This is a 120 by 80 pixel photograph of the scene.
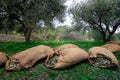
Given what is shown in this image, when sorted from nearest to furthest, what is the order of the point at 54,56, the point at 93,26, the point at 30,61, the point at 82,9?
the point at 30,61 → the point at 54,56 → the point at 82,9 → the point at 93,26

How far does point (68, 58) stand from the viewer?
5195mm

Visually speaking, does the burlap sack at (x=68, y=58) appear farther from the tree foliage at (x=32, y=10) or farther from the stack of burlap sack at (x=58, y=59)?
the tree foliage at (x=32, y=10)

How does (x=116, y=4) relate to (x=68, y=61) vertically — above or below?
above

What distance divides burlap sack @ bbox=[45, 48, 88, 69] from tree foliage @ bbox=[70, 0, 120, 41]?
13.1 ft

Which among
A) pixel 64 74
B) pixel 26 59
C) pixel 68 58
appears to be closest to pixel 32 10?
pixel 26 59

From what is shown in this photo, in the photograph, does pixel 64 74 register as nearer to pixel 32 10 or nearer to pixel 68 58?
pixel 68 58

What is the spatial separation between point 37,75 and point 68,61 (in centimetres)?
91

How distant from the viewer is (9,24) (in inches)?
449

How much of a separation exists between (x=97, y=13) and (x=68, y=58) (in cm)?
534

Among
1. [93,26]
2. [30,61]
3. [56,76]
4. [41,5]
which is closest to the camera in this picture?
[56,76]

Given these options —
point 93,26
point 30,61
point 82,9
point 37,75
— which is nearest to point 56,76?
point 37,75

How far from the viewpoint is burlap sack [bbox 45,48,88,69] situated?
16.8ft

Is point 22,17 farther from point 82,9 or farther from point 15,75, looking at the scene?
point 15,75

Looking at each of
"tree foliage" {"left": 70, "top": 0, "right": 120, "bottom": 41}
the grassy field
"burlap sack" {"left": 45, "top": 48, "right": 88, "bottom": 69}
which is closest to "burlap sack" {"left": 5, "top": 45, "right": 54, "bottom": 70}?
the grassy field
